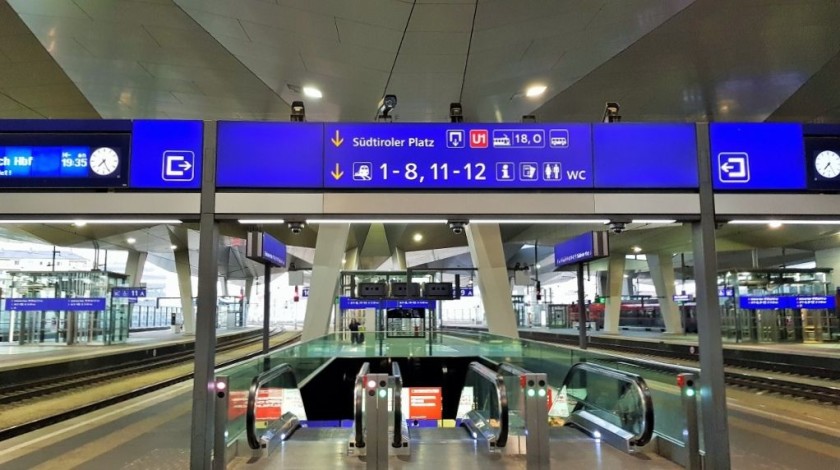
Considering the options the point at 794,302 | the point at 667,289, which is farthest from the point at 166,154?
the point at 667,289

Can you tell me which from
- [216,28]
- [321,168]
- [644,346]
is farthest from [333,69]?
[644,346]

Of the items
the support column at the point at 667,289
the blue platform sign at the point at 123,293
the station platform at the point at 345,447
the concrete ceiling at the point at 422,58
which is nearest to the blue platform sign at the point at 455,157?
the station platform at the point at 345,447

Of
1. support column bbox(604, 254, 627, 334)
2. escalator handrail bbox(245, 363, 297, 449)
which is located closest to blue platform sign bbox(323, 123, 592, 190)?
escalator handrail bbox(245, 363, 297, 449)

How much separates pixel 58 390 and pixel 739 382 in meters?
18.4

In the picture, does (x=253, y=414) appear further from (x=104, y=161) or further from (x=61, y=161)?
(x=61, y=161)

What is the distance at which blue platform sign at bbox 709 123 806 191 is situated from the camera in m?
5.26

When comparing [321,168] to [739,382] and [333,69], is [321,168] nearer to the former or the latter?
[333,69]

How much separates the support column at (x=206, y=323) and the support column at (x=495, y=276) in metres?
19.7

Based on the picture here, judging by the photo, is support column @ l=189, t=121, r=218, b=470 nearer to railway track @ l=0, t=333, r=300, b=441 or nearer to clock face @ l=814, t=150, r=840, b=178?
clock face @ l=814, t=150, r=840, b=178

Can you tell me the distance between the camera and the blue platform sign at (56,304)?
25.0 metres

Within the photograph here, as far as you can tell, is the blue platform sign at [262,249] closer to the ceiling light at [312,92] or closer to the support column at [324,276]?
the ceiling light at [312,92]

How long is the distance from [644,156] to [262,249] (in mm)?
5782

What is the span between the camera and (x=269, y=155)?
17.0 ft

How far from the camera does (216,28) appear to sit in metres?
9.65
